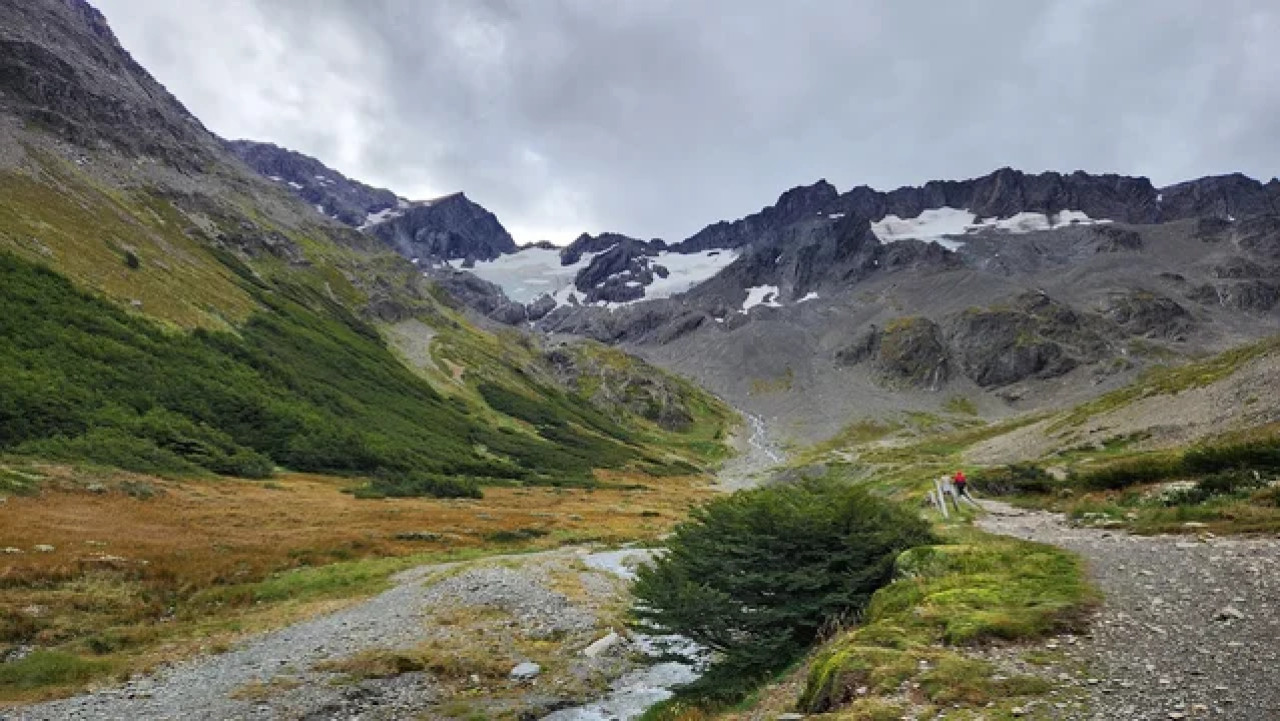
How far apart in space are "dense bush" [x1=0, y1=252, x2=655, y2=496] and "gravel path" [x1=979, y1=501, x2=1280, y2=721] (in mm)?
65993

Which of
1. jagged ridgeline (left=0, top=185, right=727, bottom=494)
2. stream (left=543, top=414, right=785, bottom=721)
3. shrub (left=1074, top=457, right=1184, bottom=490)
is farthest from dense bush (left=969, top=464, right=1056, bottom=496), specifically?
jagged ridgeline (left=0, top=185, right=727, bottom=494)

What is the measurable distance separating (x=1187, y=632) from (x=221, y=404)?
3514 inches

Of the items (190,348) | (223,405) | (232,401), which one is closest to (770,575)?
(223,405)

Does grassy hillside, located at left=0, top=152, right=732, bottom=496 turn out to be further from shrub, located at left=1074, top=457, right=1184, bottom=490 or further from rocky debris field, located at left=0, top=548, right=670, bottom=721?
shrub, located at left=1074, top=457, right=1184, bottom=490

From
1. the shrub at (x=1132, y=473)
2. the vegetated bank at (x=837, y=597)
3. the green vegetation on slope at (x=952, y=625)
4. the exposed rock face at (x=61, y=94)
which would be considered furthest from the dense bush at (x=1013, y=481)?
the exposed rock face at (x=61, y=94)

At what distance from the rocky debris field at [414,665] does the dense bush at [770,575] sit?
7386mm

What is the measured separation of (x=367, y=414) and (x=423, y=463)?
61.0 feet

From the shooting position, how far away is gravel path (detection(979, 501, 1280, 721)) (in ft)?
29.3

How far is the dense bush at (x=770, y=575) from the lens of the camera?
20000mm

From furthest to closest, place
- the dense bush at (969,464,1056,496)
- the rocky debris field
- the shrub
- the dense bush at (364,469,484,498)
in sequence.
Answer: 1. the dense bush at (364,469,484,498)
2. the dense bush at (969,464,1056,496)
3. the shrub
4. the rocky debris field

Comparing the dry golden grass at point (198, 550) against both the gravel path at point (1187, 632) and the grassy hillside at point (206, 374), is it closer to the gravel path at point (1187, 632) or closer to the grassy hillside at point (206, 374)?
the grassy hillside at point (206, 374)

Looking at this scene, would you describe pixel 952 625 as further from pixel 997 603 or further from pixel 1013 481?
pixel 1013 481

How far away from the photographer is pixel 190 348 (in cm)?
8806

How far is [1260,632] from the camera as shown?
10828mm
